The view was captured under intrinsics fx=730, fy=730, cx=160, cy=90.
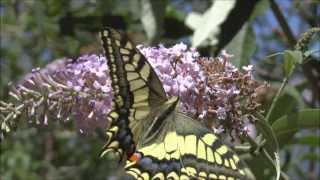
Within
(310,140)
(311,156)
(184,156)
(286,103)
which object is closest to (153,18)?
(286,103)

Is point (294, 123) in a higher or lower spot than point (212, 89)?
lower

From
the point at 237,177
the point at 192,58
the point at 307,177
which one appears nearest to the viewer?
the point at 237,177

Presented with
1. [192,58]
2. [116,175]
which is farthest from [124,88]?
[116,175]

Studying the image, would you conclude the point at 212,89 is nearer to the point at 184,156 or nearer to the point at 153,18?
the point at 184,156

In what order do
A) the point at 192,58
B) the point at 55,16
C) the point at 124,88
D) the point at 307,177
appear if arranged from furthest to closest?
the point at 307,177
the point at 55,16
the point at 192,58
the point at 124,88

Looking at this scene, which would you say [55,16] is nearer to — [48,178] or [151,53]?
[48,178]

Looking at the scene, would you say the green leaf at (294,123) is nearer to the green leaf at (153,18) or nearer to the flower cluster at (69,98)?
the flower cluster at (69,98)

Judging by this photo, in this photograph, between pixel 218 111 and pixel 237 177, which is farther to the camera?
pixel 218 111
